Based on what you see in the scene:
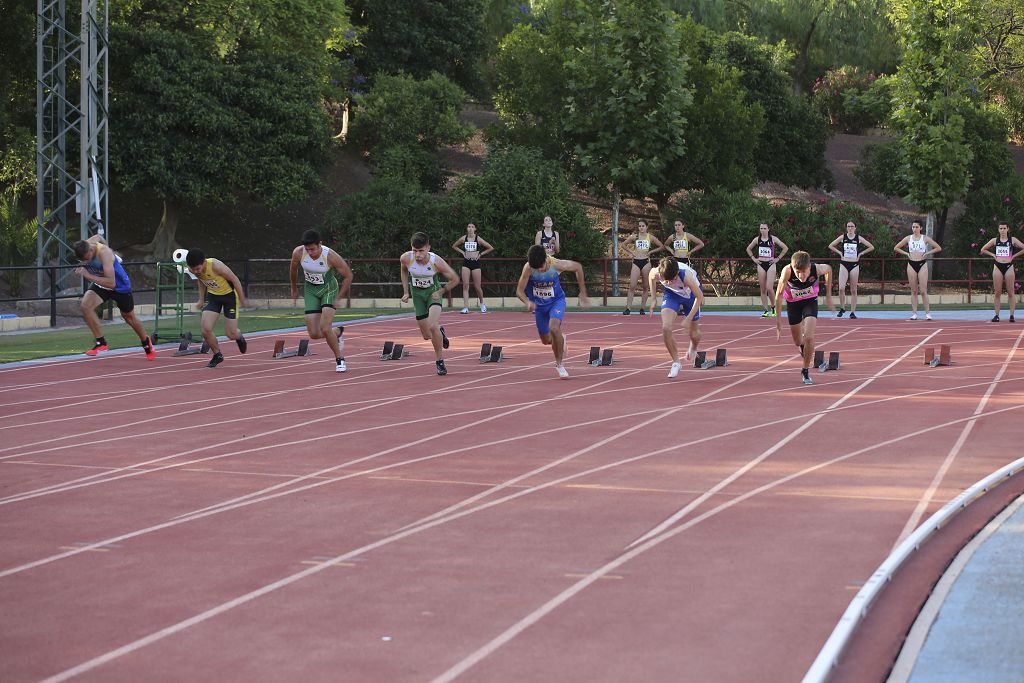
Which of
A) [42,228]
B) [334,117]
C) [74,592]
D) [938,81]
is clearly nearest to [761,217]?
[938,81]

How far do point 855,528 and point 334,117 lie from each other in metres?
47.6

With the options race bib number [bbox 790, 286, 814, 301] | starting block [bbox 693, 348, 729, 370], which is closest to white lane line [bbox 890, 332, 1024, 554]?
race bib number [bbox 790, 286, 814, 301]

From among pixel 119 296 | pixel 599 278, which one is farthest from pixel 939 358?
pixel 599 278

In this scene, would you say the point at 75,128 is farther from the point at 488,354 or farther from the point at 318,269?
the point at 488,354

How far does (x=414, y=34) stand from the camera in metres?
49.8

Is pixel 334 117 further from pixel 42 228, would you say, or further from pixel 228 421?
pixel 228 421

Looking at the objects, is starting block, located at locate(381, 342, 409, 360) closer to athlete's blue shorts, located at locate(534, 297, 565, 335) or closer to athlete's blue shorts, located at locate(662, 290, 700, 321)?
athlete's blue shorts, located at locate(534, 297, 565, 335)

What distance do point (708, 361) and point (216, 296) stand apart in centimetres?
667

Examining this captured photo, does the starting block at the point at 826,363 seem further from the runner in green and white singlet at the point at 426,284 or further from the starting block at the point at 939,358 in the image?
the runner in green and white singlet at the point at 426,284

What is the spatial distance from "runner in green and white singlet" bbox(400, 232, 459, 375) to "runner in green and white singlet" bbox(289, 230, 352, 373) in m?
0.82

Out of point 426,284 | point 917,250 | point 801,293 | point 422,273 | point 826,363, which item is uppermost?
point 917,250

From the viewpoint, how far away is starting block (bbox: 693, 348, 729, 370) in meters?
17.6

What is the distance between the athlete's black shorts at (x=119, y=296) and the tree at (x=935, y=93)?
2509 cm

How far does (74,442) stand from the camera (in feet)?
38.6
